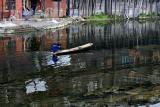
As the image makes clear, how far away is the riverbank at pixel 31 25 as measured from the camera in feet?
216

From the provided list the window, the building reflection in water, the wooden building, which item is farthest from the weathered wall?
the building reflection in water

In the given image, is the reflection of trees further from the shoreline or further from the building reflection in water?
the building reflection in water

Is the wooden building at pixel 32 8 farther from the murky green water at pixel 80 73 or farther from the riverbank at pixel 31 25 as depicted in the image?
the murky green water at pixel 80 73

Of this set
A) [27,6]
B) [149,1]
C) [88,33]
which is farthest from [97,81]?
[149,1]

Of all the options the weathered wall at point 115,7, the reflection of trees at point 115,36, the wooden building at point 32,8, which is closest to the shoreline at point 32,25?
the reflection of trees at point 115,36

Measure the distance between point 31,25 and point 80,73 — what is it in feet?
108

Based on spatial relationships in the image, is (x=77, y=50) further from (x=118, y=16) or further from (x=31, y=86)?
(x=118, y=16)

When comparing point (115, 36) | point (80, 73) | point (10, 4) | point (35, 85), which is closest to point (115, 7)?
point (10, 4)

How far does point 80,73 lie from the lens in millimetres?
37594

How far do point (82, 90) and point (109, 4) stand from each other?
68.4 meters

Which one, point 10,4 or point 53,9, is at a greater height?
point 10,4

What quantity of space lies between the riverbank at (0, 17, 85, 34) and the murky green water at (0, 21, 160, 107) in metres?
3.23

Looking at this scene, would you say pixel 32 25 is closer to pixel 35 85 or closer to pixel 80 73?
pixel 80 73

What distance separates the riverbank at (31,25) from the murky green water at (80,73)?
10.6 ft
